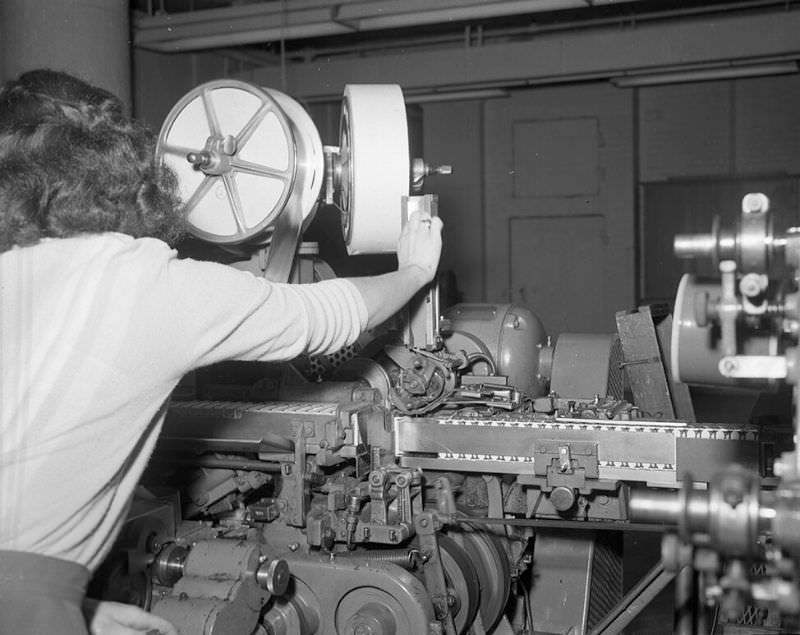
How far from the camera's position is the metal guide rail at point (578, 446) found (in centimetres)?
228

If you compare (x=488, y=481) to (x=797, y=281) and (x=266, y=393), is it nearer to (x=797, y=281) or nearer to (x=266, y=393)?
(x=266, y=393)

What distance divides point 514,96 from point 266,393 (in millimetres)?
5697

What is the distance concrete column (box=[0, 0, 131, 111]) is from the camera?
4184 millimetres

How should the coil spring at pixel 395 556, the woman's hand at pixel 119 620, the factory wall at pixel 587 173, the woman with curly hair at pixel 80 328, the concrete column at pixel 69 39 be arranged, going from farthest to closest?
the factory wall at pixel 587 173 < the concrete column at pixel 69 39 < the coil spring at pixel 395 556 < the woman's hand at pixel 119 620 < the woman with curly hair at pixel 80 328

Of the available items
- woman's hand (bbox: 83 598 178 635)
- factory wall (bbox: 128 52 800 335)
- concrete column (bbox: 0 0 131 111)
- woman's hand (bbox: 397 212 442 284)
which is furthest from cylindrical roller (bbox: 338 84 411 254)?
factory wall (bbox: 128 52 800 335)

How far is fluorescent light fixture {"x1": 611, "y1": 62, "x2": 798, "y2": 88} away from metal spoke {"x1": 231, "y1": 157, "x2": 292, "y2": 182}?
4.63 metres

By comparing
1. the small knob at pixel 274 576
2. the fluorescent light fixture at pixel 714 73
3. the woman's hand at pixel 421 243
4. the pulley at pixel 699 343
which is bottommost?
the small knob at pixel 274 576

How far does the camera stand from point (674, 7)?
6.75 m

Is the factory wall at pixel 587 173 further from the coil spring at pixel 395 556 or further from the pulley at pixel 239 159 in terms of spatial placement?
the coil spring at pixel 395 556

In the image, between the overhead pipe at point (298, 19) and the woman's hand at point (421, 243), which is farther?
the overhead pipe at point (298, 19)

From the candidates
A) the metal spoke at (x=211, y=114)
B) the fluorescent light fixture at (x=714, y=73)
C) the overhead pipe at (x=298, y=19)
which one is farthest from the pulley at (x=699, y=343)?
the fluorescent light fixture at (x=714, y=73)

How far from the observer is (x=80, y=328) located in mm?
1377

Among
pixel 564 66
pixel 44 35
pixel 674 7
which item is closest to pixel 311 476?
pixel 44 35

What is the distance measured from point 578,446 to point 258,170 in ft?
3.97
